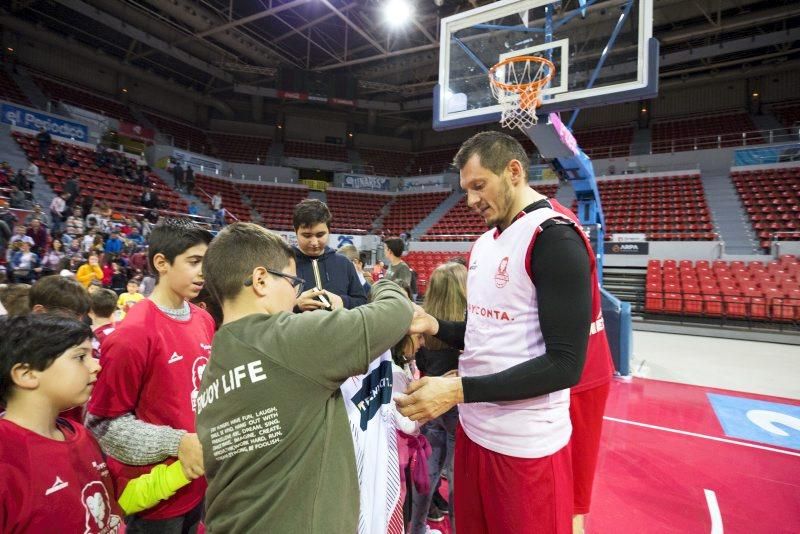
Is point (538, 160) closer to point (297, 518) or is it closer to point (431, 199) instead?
point (431, 199)

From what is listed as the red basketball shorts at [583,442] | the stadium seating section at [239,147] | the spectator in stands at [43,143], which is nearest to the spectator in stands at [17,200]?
the spectator in stands at [43,143]

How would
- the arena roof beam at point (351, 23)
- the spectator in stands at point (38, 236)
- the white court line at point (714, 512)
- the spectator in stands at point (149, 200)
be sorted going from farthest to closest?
the arena roof beam at point (351, 23) → the spectator in stands at point (149, 200) → the spectator in stands at point (38, 236) → the white court line at point (714, 512)

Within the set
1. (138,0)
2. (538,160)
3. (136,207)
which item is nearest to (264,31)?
(138,0)

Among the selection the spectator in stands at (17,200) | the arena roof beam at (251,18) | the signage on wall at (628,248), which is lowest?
the signage on wall at (628,248)

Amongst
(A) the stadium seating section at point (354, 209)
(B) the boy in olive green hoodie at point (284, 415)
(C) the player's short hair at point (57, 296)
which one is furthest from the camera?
(A) the stadium seating section at point (354, 209)

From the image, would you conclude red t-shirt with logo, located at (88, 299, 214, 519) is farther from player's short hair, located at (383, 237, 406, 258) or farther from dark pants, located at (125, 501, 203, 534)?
player's short hair, located at (383, 237, 406, 258)

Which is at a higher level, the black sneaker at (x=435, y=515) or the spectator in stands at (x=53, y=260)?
the spectator in stands at (x=53, y=260)

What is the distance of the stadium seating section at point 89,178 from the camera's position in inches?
527

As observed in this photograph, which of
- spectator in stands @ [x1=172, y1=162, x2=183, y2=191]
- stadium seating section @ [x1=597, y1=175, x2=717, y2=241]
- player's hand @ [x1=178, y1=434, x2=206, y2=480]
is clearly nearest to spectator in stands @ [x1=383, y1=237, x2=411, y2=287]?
player's hand @ [x1=178, y1=434, x2=206, y2=480]

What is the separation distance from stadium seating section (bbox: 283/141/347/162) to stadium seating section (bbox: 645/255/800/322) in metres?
19.6

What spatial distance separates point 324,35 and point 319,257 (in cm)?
1861

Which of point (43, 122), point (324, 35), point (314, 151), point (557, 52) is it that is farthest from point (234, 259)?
point (314, 151)

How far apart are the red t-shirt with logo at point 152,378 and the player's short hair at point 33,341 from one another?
14 centimetres

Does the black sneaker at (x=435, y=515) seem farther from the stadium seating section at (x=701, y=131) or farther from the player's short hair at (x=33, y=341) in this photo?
the stadium seating section at (x=701, y=131)
